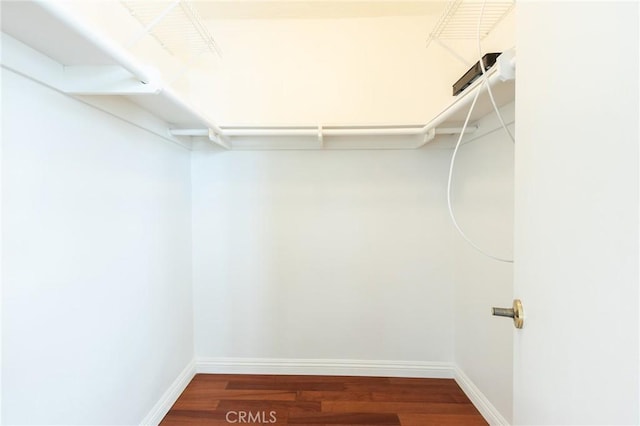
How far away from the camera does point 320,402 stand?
1806 mm

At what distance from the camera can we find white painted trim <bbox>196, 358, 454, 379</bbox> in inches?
82.0

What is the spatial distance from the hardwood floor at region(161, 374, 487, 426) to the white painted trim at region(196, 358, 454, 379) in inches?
1.6

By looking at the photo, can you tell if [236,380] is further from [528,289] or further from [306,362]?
[528,289]

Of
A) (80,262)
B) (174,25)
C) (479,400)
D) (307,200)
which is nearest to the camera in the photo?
(80,262)

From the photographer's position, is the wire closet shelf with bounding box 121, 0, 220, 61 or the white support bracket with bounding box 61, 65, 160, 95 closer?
the white support bracket with bounding box 61, 65, 160, 95

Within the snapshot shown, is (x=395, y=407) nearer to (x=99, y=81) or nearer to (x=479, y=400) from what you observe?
(x=479, y=400)

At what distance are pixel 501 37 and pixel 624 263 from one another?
1609 millimetres

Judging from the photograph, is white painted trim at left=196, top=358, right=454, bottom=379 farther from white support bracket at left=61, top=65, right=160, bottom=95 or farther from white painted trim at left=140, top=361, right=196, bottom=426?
white support bracket at left=61, top=65, right=160, bottom=95

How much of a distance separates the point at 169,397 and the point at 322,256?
1264 millimetres

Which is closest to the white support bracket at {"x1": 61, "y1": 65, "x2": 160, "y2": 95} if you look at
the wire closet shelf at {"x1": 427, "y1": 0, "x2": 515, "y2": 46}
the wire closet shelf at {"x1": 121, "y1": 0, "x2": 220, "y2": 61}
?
the wire closet shelf at {"x1": 121, "y1": 0, "x2": 220, "y2": 61}

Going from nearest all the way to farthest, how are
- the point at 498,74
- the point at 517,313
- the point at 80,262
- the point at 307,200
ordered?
the point at 517,313
the point at 498,74
the point at 80,262
the point at 307,200

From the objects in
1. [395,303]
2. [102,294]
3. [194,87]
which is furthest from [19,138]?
[395,303]

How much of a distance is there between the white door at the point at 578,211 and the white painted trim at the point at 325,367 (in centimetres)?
144

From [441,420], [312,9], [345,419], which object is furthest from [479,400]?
[312,9]
